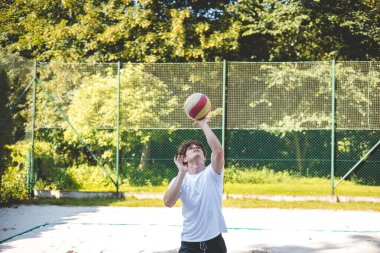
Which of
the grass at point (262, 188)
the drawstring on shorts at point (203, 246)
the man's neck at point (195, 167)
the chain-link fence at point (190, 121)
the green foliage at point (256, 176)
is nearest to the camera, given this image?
the drawstring on shorts at point (203, 246)

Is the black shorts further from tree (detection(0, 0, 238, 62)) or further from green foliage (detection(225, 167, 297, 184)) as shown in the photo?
tree (detection(0, 0, 238, 62))

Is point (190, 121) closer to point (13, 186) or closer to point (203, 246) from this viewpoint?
point (13, 186)

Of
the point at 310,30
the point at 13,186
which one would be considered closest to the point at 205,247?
the point at 13,186

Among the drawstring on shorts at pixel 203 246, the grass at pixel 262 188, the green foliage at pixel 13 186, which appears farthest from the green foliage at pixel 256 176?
the drawstring on shorts at pixel 203 246

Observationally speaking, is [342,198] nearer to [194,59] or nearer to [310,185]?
[310,185]

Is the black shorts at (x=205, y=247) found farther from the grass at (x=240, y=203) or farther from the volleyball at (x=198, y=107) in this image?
the grass at (x=240, y=203)

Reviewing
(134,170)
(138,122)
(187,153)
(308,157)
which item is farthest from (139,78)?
(187,153)

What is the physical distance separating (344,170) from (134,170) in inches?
183

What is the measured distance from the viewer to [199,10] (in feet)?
48.1

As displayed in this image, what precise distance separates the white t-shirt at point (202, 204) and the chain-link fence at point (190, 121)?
23.2ft

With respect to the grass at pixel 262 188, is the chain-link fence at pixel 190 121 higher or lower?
higher

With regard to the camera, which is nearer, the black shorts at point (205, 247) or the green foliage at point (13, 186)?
the black shorts at point (205, 247)

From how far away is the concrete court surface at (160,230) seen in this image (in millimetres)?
6016

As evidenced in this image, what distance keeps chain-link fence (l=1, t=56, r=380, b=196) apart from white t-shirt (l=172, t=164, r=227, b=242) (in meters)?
7.07
